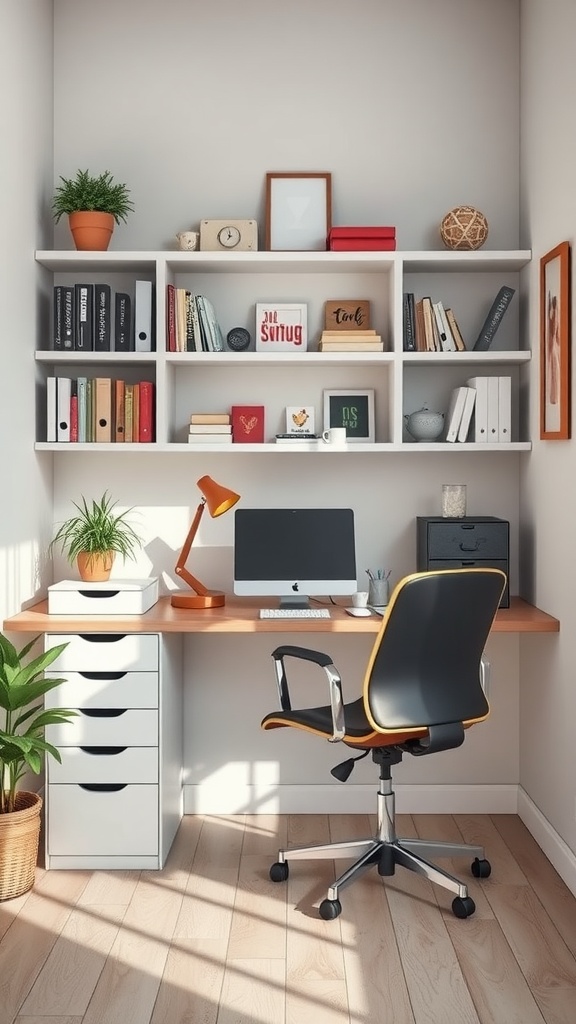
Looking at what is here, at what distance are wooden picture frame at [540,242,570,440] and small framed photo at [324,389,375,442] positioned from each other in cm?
69

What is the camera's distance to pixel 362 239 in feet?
11.8

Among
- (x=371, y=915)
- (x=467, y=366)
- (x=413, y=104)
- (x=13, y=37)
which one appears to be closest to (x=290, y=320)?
(x=467, y=366)

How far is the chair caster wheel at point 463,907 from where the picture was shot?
2874 millimetres

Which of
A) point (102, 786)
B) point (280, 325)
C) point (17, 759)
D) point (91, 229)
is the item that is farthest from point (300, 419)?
point (17, 759)

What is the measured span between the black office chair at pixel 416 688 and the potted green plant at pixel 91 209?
5.48ft

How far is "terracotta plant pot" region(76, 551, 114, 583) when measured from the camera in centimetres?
352

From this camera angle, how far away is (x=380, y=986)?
2527 millimetres

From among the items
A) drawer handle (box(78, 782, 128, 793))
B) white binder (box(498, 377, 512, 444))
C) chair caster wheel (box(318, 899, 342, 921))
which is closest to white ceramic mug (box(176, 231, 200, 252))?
white binder (box(498, 377, 512, 444))

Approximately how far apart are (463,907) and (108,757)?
122 cm

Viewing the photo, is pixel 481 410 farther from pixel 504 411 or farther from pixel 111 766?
pixel 111 766

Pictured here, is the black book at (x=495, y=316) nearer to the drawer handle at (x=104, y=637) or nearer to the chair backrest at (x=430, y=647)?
the chair backrest at (x=430, y=647)

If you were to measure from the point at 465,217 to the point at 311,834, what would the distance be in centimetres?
232

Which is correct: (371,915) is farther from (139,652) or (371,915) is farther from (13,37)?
(13,37)

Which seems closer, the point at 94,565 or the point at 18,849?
the point at 18,849
